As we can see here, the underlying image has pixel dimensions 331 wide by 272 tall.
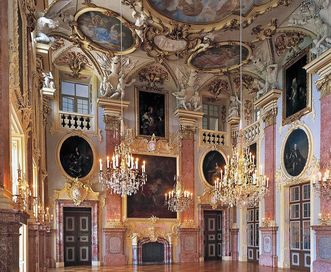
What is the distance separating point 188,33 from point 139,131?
4.80m

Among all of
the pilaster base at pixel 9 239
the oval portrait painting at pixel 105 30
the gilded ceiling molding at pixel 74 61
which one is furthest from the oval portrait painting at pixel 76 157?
the pilaster base at pixel 9 239

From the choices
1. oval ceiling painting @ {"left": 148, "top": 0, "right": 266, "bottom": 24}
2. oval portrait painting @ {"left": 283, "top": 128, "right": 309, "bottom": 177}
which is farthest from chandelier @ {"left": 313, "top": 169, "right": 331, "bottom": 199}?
oval ceiling painting @ {"left": 148, "top": 0, "right": 266, "bottom": 24}

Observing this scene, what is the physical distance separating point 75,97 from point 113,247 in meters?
6.18

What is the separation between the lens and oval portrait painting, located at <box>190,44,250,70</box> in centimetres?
1414

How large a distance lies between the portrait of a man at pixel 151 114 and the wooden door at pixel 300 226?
6.04 metres

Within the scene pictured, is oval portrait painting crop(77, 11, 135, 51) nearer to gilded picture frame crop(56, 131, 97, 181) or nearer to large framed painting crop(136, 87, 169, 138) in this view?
large framed painting crop(136, 87, 169, 138)

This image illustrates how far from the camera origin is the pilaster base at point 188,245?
1539 centimetres

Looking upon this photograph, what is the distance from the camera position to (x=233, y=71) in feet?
52.1

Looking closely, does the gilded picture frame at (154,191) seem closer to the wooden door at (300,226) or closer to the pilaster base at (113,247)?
the pilaster base at (113,247)

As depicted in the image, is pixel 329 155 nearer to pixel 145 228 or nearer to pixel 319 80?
pixel 319 80

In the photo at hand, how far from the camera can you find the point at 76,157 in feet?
47.9

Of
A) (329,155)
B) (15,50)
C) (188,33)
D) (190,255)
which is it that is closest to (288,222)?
(329,155)

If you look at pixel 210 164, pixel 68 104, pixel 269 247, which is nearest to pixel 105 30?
pixel 68 104

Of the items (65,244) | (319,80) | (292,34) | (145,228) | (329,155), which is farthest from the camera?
(145,228)
